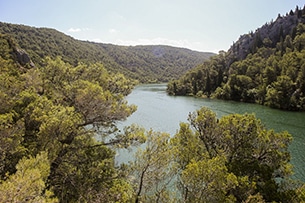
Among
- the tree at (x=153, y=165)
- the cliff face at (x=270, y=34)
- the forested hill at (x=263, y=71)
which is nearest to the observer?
the tree at (x=153, y=165)

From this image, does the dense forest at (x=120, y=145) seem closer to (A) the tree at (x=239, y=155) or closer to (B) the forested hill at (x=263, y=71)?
(A) the tree at (x=239, y=155)

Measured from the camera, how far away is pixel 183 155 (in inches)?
656

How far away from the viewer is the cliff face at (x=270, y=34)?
127250 mm

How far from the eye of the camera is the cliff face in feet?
417

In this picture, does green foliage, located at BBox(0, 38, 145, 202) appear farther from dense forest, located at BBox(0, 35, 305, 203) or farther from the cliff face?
the cliff face

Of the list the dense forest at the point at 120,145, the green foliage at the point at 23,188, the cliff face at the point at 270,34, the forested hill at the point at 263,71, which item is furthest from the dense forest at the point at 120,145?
the cliff face at the point at 270,34

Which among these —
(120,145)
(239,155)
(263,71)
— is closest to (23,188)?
→ (120,145)

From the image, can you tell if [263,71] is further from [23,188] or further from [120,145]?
[23,188]

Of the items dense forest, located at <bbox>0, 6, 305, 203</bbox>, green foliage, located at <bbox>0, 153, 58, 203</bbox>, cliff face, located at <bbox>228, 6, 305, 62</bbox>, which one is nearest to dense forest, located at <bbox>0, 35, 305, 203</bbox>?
dense forest, located at <bbox>0, 6, 305, 203</bbox>

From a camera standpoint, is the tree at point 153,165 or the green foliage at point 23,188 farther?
the tree at point 153,165

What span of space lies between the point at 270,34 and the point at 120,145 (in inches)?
5550

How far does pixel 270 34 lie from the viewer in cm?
13438

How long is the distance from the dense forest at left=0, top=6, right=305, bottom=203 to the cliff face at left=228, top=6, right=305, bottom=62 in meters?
121

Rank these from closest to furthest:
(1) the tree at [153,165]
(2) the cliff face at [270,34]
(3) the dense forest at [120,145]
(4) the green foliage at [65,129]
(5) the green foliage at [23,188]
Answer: (5) the green foliage at [23,188] < (4) the green foliage at [65,129] < (3) the dense forest at [120,145] < (1) the tree at [153,165] < (2) the cliff face at [270,34]
